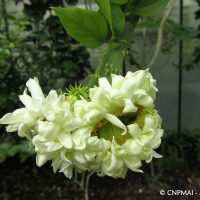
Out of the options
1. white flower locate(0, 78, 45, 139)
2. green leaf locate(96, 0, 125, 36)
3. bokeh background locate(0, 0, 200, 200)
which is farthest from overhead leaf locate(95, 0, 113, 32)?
bokeh background locate(0, 0, 200, 200)

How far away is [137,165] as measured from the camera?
0.39 metres

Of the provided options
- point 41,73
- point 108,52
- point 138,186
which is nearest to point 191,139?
point 138,186

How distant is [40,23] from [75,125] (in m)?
1.46

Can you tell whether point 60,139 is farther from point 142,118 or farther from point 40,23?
point 40,23

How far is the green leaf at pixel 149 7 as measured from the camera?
460 millimetres

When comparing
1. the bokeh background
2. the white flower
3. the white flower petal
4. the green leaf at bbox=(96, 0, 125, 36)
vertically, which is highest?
the green leaf at bbox=(96, 0, 125, 36)

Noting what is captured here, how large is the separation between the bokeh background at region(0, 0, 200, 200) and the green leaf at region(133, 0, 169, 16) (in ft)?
2.60

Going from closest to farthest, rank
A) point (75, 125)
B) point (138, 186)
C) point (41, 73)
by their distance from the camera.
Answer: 1. point (75, 125)
2. point (41, 73)
3. point (138, 186)

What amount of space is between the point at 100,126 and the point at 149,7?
0.18 metres

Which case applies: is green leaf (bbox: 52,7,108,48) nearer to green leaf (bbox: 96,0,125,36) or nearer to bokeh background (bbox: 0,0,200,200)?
green leaf (bbox: 96,0,125,36)

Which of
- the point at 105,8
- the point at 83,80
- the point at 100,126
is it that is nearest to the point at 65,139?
the point at 100,126

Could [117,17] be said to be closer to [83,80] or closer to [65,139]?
[65,139]

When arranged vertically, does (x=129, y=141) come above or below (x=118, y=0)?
below

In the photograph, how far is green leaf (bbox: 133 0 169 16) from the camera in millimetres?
460
